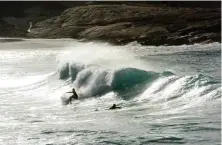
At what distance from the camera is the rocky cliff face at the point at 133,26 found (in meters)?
103

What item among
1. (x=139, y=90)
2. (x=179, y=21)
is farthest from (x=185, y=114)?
(x=179, y=21)

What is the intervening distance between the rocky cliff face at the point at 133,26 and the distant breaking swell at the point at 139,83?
59923 millimetres

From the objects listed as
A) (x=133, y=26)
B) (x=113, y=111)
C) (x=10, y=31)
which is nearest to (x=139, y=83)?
(x=113, y=111)

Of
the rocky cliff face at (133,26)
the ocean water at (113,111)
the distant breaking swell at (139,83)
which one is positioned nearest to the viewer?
the ocean water at (113,111)

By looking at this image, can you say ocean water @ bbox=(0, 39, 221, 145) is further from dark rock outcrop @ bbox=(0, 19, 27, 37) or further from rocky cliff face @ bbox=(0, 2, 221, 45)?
dark rock outcrop @ bbox=(0, 19, 27, 37)

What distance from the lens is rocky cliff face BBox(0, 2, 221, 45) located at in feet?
337

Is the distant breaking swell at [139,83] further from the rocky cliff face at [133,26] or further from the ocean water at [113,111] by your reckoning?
the rocky cliff face at [133,26]

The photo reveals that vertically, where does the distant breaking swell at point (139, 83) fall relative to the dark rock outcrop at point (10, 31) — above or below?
below

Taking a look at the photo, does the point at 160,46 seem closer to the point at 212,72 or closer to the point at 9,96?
the point at 212,72

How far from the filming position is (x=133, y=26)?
4707 inches

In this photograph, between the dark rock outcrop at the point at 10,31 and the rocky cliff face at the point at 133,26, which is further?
the dark rock outcrop at the point at 10,31

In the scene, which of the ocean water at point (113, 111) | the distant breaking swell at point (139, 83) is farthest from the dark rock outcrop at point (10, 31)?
the distant breaking swell at point (139, 83)

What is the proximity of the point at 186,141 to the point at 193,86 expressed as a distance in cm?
1012

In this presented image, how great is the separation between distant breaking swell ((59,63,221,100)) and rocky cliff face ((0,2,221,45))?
2359 inches
